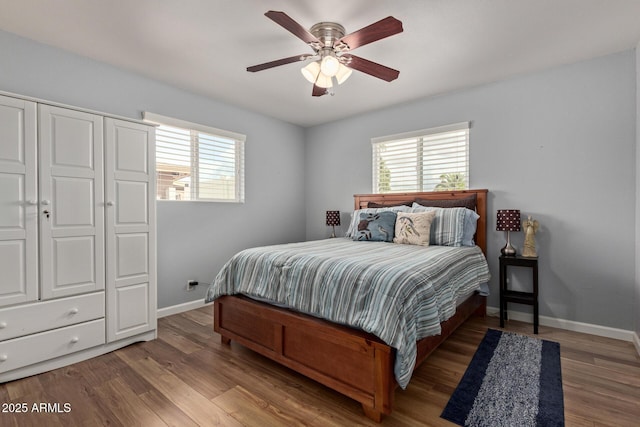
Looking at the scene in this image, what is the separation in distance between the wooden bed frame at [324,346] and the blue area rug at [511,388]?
0.94ft

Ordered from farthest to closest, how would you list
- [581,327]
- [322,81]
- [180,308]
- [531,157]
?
1. [180,308]
2. [531,157]
3. [581,327]
4. [322,81]

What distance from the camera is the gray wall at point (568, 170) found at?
2.66 metres

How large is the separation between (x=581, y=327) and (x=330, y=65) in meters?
3.18

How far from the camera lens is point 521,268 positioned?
309cm

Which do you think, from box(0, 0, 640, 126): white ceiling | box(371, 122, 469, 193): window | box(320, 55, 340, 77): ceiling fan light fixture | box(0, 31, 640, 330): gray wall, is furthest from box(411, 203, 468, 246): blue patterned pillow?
box(320, 55, 340, 77): ceiling fan light fixture

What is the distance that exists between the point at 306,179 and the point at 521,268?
10.3ft

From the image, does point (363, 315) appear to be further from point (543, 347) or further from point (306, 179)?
point (306, 179)

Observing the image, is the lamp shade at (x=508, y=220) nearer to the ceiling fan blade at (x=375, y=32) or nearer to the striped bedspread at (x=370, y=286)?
the striped bedspread at (x=370, y=286)

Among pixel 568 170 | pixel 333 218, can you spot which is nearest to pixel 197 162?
pixel 333 218

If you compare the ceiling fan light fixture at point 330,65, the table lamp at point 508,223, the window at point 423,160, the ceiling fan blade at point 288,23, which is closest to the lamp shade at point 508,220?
the table lamp at point 508,223

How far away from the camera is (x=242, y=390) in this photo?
1.90m

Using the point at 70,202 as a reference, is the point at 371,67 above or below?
above

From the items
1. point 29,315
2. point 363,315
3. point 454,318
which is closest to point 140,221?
point 29,315

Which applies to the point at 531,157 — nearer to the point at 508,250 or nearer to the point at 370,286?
the point at 508,250
